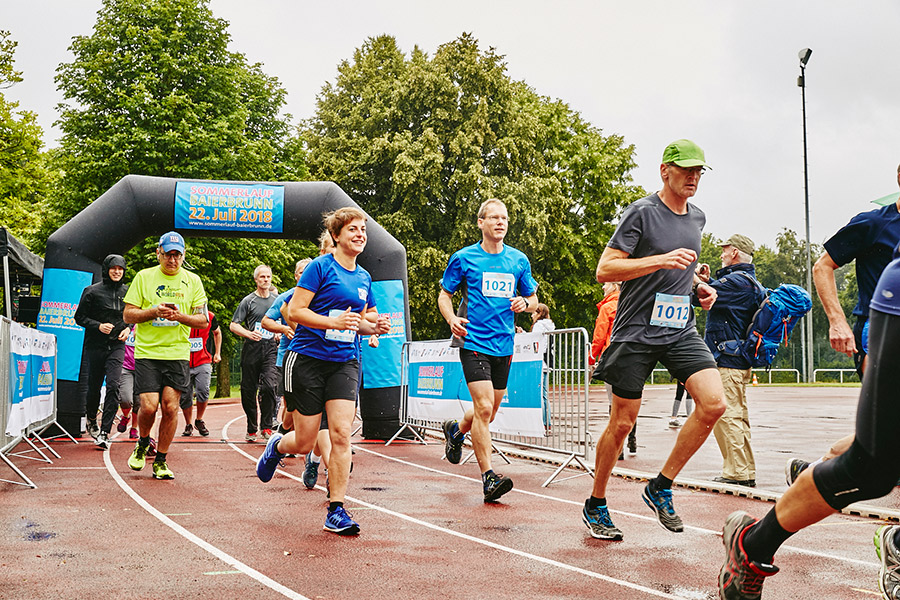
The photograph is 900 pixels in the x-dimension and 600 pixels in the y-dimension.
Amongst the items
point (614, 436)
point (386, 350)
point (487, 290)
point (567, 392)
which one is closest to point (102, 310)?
point (386, 350)

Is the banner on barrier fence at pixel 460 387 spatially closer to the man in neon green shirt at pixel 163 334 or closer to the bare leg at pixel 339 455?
the man in neon green shirt at pixel 163 334

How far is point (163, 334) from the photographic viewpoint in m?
8.37

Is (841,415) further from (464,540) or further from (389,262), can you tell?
(464,540)

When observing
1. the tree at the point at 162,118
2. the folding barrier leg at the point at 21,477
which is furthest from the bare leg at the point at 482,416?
the tree at the point at 162,118

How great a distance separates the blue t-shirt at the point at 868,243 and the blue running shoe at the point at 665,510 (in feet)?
5.44

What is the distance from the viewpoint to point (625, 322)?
5434 mm

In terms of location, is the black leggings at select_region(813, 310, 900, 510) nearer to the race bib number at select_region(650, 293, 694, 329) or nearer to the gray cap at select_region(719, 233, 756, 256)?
the race bib number at select_region(650, 293, 694, 329)

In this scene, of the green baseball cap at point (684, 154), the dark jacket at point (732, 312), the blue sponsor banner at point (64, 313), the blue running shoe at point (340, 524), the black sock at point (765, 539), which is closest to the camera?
the black sock at point (765, 539)

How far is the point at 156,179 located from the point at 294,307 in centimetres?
880

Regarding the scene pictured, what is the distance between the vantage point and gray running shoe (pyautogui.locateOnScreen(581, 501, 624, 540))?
5516 millimetres

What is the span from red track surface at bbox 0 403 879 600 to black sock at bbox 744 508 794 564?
0.99 meters

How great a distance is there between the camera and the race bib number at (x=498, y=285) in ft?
24.1

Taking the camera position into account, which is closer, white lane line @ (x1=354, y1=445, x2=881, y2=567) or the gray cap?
white lane line @ (x1=354, y1=445, x2=881, y2=567)

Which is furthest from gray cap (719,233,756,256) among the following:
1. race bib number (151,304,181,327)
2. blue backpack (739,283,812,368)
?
race bib number (151,304,181,327)
